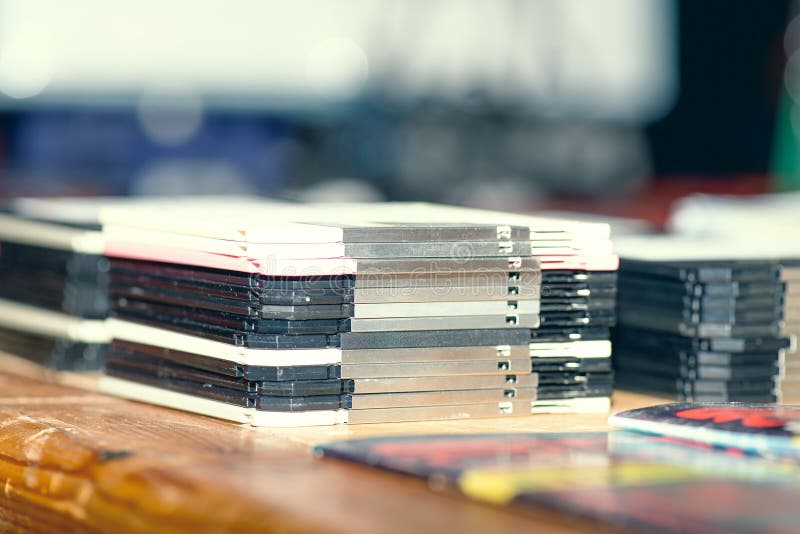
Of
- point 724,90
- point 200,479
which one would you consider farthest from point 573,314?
point 724,90

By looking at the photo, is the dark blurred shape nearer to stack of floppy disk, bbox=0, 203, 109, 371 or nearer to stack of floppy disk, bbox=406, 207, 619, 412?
stack of floppy disk, bbox=0, 203, 109, 371

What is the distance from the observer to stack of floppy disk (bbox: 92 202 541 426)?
0.94 m

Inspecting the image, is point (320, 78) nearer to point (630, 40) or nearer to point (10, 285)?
point (630, 40)

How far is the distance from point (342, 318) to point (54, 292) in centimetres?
43

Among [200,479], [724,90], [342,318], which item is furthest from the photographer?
[724,90]

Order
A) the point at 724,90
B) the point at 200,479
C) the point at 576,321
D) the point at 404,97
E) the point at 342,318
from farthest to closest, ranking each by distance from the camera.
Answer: the point at 724,90 → the point at 404,97 → the point at 576,321 → the point at 342,318 → the point at 200,479

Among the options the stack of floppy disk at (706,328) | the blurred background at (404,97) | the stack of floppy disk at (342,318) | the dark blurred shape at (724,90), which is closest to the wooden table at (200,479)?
the stack of floppy disk at (342,318)

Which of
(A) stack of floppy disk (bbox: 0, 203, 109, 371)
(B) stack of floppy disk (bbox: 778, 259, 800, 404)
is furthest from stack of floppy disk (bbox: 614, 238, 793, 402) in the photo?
(A) stack of floppy disk (bbox: 0, 203, 109, 371)

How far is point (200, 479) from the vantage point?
0.73 metres

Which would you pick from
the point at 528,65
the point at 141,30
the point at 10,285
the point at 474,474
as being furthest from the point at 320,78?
the point at 474,474

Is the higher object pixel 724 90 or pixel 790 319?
pixel 724 90

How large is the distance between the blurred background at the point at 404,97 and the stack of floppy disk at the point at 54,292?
2107 mm

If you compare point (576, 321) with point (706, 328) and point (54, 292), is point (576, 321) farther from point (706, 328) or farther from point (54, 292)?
point (54, 292)

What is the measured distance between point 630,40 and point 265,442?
16.0ft
